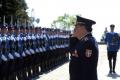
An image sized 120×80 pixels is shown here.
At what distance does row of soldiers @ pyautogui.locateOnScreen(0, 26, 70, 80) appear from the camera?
12289 mm

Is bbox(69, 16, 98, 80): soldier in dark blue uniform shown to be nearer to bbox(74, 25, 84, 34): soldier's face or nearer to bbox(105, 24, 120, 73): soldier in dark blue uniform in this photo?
bbox(74, 25, 84, 34): soldier's face

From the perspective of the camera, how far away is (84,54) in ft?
18.9

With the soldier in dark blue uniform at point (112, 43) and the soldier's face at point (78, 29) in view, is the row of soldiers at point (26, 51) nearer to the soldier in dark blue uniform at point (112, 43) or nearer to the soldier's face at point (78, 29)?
the soldier in dark blue uniform at point (112, 43)

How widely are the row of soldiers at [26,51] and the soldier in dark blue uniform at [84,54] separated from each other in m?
6.33

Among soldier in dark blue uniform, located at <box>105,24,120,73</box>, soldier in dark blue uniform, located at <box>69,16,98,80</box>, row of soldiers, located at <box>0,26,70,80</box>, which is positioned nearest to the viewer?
soldier in dark blue uniform, located at <box>69,16,98,80</box>

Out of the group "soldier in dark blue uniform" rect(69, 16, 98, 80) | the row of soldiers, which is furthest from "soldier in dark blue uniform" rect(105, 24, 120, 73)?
"soldier in dark blue uniform" rect(69, 16, 98, 80)

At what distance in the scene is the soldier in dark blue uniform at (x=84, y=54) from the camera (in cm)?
576

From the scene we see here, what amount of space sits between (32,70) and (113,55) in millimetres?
3237

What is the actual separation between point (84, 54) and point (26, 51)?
343 inches

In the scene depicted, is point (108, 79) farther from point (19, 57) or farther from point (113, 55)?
point (19, 57)

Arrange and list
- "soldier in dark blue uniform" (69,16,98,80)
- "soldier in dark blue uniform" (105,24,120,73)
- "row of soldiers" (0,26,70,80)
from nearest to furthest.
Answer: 1. "soldier in dark blue uniform" (69,16,98,80)
2. "row of soldiers" (0,26,70,80)
3. "soldier in dark blue uniform" (105,24,120,73)

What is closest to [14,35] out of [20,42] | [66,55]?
[20,42]

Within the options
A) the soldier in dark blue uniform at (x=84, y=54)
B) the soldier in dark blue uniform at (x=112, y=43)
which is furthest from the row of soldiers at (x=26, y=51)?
the soldier in dark blue uniform at (x=84, y=54)

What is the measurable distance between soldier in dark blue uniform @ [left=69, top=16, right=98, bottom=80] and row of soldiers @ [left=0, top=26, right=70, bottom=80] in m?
6.33
